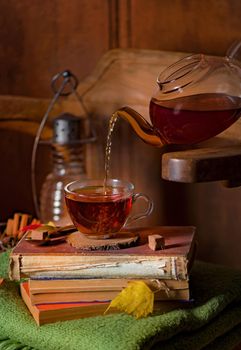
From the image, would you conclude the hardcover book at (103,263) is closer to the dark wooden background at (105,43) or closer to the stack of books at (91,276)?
the stack of books at (91,276)

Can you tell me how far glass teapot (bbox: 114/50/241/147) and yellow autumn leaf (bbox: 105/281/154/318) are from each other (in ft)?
0.67

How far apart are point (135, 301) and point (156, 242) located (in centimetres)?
8

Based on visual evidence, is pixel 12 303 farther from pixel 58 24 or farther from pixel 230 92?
pixel 58 24

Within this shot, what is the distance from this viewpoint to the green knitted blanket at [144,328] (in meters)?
0.79

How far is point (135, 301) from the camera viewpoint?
83cm

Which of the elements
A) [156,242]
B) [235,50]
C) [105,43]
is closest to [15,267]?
[156,242]

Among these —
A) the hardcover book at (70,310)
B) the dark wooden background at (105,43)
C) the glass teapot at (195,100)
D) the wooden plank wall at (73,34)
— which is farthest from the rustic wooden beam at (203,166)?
the wooden plank wall at (73,34)

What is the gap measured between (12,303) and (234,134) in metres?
0.44

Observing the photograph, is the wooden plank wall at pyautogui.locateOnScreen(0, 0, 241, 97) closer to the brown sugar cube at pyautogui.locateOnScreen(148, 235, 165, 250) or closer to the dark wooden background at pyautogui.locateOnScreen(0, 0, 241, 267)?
the dark wooden background at pyautogui.locateOnScreen(0, 0, 241, 267)

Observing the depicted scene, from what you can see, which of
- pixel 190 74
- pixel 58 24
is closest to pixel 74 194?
pixel 190 74

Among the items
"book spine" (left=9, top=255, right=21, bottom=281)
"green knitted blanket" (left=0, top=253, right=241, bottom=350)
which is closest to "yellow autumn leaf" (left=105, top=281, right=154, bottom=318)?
"green knitted blanket" (left=0, top=253, right=241, bottom=350)

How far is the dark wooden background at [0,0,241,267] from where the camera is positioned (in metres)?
1.26

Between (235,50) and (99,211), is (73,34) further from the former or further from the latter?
(99,211)

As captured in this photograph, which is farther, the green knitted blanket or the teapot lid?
the teapot lid
